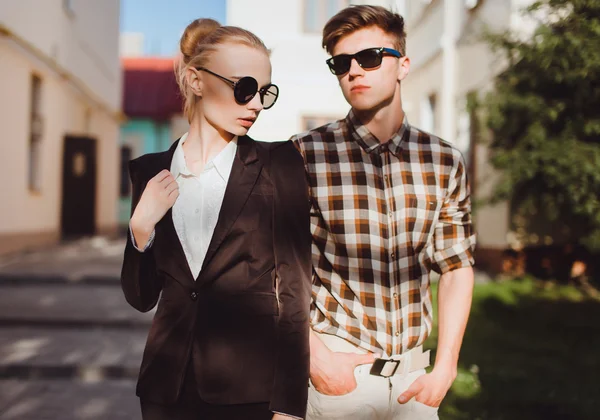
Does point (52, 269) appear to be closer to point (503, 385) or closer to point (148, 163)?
point (503, 385)

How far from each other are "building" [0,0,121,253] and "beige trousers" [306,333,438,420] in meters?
10.4

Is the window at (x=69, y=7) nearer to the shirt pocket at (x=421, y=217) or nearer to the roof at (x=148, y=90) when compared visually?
the roof at (x=148, y=90)

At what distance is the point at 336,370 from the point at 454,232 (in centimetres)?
54

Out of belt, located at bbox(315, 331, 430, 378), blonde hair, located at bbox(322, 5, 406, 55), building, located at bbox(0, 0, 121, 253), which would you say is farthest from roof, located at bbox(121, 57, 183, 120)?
belt, located at bbox(315, 331, 430, 378)

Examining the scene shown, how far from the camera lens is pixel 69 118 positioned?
632 inches

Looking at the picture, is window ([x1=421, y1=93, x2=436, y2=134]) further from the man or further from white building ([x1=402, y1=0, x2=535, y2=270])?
the man

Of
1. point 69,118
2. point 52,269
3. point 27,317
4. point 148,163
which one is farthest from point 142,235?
point 69,118

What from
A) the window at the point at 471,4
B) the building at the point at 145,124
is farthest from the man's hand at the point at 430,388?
the building at the point at 145,124

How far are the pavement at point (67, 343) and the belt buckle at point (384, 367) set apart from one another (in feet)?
9.56

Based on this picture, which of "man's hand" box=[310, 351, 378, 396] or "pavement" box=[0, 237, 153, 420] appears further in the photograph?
"pavement" box=[0, 237, 153, 420]

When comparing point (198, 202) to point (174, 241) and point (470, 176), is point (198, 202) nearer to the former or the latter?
point (174, 241)

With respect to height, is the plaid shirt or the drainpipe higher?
the drainpipe

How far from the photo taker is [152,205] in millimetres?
1695

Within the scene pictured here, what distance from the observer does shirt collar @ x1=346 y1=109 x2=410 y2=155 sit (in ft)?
6.39
